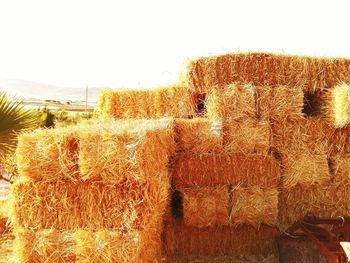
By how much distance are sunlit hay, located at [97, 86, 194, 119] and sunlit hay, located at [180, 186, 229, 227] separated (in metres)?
1.58

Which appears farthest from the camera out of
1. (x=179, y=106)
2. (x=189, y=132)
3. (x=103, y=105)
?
(x=103, y=105)

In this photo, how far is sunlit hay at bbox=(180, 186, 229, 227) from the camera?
21.9ft

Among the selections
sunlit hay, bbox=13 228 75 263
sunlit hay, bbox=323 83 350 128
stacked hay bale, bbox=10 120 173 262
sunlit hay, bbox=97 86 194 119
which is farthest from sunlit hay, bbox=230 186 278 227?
sunlit hay, bbox=13 228 75 263

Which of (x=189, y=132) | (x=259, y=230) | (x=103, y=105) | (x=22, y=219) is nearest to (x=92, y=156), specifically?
(x=22, y=219)

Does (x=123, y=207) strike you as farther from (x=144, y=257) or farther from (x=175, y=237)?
(x=175, y=237)

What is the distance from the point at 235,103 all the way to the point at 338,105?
143cm

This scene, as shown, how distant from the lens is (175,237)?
6.93 metres

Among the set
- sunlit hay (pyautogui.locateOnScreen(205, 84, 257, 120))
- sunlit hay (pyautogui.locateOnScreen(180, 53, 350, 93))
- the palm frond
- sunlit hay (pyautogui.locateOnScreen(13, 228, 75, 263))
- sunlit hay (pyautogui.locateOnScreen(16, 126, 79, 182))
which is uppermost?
sunlit hay (pyautogui.locateOnScreen(180, 53, 350, 93))

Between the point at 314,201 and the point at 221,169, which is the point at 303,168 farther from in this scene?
the point at 221,169

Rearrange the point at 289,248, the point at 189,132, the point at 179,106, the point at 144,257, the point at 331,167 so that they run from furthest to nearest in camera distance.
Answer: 1. the point at 179,106
2. the point at 331,167
3. the point at 189,132
4. the point at 289,248
5. the point at 144,257

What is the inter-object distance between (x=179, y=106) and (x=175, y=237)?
2134 millimetres

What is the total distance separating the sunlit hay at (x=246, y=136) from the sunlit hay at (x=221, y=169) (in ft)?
0.36

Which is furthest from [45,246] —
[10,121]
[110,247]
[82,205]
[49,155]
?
[10,121]

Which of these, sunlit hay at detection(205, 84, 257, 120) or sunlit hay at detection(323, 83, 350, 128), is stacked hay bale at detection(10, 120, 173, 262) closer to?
sunlit hay at detection(205, 84, 257, 120)
